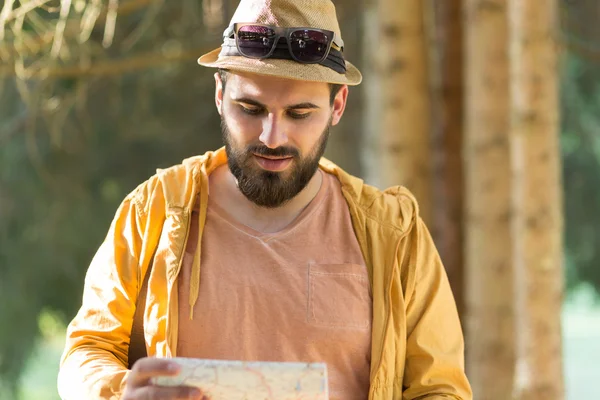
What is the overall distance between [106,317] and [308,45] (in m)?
0.75

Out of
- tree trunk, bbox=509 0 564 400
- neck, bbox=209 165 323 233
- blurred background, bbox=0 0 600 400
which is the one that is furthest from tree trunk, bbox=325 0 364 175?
neck, bbox=209 165 323 233

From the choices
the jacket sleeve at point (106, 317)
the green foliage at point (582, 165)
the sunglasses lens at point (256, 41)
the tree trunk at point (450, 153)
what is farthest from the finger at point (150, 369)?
the green foliage at point (582, 165)

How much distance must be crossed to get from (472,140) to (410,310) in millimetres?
2416

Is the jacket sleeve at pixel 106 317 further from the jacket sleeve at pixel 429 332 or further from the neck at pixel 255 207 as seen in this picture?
the jacket sleeve at pixel 429 332

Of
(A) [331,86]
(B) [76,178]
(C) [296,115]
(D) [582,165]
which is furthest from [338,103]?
(D) [582,165]

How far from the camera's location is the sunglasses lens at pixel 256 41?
7.71ft

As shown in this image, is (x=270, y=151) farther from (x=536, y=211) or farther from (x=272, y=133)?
(x=536, y=211)

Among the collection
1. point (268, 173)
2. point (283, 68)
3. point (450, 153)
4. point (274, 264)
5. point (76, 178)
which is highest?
point (283, 68)

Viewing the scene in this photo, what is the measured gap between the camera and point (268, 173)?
7.72 ft

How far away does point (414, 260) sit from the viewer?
2.37 m

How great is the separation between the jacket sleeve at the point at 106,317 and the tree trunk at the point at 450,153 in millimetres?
2987

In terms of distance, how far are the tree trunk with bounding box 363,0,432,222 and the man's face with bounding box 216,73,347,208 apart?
6.78 feet

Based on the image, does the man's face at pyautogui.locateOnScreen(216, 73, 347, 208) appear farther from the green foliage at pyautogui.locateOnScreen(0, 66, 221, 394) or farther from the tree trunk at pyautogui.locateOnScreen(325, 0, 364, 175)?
the green foliage at pyautogui.locateOnScreen(0, 66, 221, 394)

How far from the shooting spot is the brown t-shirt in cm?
227
